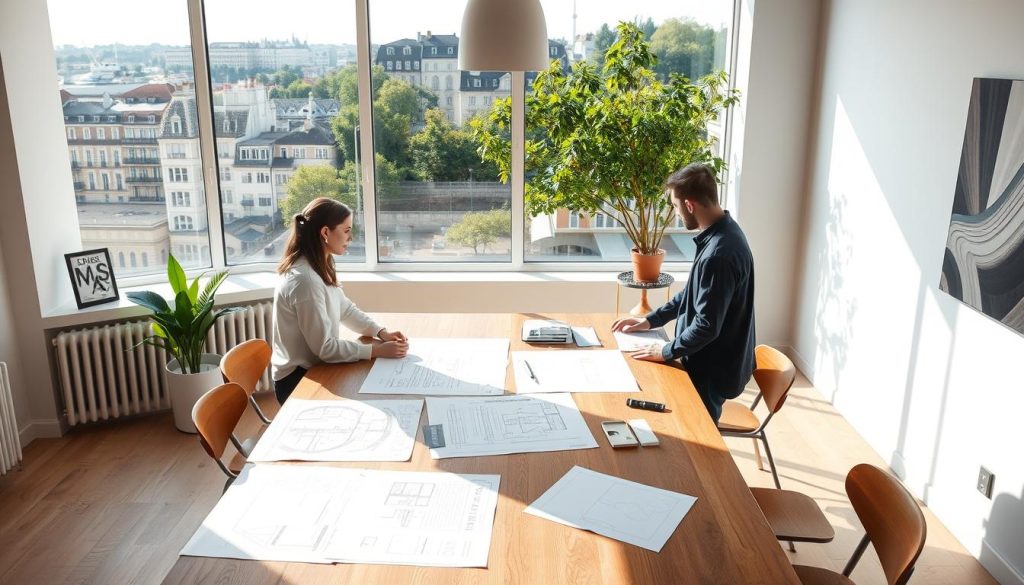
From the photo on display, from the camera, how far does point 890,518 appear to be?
6.99ft

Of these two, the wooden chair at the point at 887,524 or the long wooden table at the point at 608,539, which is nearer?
the long wooden table at the point at 608,539

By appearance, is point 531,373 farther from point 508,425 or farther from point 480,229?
point 480,229

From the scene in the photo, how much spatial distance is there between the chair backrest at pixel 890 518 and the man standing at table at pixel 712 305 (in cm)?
80

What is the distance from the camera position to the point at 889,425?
4051 mm

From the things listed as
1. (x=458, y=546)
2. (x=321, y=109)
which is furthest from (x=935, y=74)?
(x=321, y=109)

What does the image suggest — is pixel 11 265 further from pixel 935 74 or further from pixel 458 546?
pixel 935 74

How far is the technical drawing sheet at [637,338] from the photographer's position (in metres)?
3.19

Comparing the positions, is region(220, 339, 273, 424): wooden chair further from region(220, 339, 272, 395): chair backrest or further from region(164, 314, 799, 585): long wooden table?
region(164, 314, 799, 585): long wooden table

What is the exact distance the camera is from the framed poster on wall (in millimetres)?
4348

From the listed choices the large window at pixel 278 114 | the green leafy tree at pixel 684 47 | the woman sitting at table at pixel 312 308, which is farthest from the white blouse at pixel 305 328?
the green leafy tree at pixel 684 47

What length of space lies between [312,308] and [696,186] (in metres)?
1.52

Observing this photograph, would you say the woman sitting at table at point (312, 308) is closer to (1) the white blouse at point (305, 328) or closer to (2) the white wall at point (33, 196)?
(1) the white blouse at point (305, 328)

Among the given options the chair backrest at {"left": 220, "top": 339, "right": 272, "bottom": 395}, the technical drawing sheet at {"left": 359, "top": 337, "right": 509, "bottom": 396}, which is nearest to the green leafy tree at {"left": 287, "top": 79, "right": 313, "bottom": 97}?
the chair backrest at {"left": 220, "top": 339, "right": 272, "bottom": 395}

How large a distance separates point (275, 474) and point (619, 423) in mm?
1010
